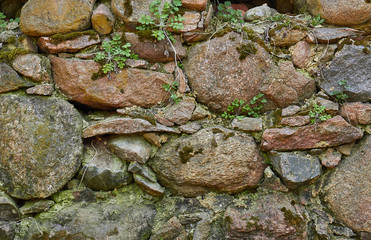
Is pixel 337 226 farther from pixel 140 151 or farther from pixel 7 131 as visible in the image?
pixel 7 131

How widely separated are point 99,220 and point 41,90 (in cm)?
110

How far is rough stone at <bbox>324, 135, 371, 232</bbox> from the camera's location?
2156 mm

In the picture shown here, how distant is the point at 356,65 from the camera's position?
7.36 ft

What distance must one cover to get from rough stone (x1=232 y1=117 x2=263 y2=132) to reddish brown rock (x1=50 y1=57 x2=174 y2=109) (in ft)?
2.11

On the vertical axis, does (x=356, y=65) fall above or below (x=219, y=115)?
above

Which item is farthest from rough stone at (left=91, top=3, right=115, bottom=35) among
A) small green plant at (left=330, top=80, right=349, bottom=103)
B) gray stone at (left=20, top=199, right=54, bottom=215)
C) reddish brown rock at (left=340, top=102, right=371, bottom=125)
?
reddish brown rock at (left=340, top=102, right=371, bottom=125)

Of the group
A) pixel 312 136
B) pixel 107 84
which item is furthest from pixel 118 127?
pixel 312 136

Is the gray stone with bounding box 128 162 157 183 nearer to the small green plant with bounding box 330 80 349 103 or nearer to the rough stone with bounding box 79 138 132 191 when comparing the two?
the rough stone with bounding box 79 138 132 191

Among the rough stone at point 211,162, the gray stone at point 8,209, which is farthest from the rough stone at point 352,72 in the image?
the gray stone at point 8,209

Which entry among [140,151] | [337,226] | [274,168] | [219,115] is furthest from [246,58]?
[337,226]

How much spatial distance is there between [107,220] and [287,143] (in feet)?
5.03

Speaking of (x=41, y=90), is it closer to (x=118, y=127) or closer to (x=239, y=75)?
(x=118, y=127)

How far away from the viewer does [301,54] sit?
2334 millimetres

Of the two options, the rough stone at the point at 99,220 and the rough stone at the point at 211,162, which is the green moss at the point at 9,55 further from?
the rough stone at the point at 211,162
